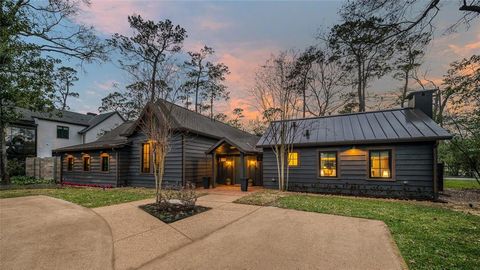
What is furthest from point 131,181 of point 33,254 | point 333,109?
point 333,109

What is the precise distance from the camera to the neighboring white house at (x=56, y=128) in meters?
22.7

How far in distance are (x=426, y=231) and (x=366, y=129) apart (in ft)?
24.2

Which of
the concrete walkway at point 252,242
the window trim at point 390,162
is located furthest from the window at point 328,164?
the concrete walkway at point 252,242

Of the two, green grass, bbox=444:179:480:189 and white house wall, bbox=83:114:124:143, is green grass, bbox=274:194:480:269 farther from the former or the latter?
white house wall, bbox=83:114:124:143

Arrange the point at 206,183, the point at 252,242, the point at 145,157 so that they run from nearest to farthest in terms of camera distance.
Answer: the point at 252,242 → the point at 206,183 → the point at 145,157

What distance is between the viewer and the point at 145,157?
15.4m

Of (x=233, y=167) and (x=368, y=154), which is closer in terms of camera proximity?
(x=368, y=154)

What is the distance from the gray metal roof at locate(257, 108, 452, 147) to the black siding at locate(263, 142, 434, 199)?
453 mm

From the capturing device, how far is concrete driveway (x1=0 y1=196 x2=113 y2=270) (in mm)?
3922

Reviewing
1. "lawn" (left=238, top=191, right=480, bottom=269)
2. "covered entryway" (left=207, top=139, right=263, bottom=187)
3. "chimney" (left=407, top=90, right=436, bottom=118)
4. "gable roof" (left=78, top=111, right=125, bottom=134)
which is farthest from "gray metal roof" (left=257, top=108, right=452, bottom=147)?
"gable roof" (left=78, top=111, right=125, bottom=134)

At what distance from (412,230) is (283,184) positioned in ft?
25.5

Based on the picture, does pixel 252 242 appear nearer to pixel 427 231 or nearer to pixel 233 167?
pixel 427 231

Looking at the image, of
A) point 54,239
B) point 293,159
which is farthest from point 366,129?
point 54,239

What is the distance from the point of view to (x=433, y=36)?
5.03 meters
